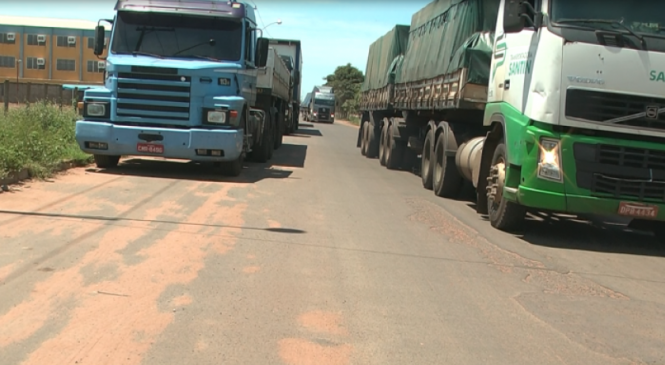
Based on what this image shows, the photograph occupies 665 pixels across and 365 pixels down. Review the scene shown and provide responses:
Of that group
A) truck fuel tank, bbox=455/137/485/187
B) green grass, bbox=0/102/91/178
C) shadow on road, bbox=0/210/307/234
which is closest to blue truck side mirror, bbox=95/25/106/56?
green grass, bbox=0/102/91/178

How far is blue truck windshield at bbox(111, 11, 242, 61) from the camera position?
12.3m

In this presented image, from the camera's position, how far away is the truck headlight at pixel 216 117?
11875mm

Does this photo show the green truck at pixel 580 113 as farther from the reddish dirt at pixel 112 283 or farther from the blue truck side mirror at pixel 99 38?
the blue truck side mirror at pixel 99 38

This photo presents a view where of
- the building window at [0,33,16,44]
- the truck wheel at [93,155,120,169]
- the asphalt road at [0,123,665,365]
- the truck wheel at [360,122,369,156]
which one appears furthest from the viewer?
the building window at [0,33,16,44]

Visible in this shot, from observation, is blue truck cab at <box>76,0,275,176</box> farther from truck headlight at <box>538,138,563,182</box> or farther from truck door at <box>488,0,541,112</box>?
truck headlight at <box>538,138,563,182</box>

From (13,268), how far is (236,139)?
6583 mm

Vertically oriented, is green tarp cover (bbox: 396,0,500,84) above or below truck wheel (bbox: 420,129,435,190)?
above

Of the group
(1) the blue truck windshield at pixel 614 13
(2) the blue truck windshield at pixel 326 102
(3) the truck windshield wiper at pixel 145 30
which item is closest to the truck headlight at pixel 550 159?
(1) the blue truck windshield at pixel 614 13

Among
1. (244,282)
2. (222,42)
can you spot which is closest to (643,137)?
(244,282)

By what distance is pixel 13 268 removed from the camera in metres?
5.62

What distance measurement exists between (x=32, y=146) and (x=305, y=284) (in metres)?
7.23

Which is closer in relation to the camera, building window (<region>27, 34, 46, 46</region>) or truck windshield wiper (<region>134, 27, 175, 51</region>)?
truck windshield wiper (<region>134, 27, 175, 51</region>)

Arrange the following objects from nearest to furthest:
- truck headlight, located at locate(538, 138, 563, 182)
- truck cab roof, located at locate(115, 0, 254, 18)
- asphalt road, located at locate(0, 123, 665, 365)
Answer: asphalt road, located at locate(0, 123, 665, 365) → truck headlight, located at locate(538, 138, 563, 182) → truck cab roof, located at locate(115, 0, 254, 18)

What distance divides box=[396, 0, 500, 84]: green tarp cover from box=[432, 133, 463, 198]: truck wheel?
139cm
